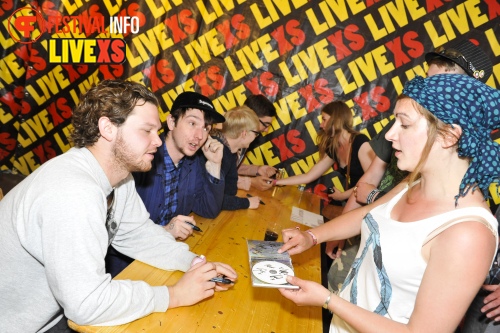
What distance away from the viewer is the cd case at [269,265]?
1.39 m

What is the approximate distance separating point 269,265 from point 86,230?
2.28ft

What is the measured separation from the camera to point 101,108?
1554mm

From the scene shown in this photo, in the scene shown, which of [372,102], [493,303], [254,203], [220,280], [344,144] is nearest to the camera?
[220,280]

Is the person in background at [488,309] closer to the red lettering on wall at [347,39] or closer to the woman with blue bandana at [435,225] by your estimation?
the woman with blue bandana at [435,225]

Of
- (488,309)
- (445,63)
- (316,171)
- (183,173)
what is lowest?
(488,309)

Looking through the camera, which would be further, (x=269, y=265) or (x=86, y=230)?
(x=269, y=265)

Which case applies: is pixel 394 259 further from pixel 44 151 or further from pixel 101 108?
pixel 44 151

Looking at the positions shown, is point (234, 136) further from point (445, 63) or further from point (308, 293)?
point (308, 293)

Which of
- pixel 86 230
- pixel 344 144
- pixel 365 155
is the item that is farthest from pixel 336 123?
pixel 86 230

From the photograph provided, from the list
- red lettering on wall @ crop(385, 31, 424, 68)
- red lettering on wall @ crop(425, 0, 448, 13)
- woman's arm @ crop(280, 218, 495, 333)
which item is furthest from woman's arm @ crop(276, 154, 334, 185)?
woman's arm @ crop(280, 218, 495, 333)

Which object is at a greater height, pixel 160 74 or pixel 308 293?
pixel 160 74

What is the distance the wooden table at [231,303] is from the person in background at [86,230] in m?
0.05

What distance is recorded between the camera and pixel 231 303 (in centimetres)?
168

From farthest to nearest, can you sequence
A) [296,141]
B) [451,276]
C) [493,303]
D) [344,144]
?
1. [296,141]
2. [344,144]
3. [493,303]
4. [451,276]
